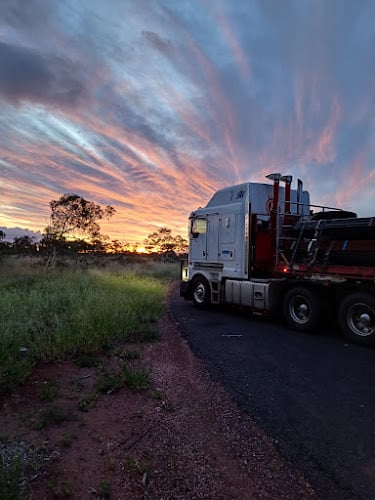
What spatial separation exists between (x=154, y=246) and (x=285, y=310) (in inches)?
1869

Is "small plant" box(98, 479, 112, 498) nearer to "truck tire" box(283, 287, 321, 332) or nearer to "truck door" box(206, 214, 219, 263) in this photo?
"truck tire" box(283, 287, 321, 332)

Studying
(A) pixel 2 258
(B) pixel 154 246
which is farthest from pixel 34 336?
(B) pixel 154 246

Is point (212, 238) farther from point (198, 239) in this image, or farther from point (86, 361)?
point (86, 361)

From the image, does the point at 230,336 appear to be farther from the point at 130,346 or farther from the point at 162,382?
the point at 162,382

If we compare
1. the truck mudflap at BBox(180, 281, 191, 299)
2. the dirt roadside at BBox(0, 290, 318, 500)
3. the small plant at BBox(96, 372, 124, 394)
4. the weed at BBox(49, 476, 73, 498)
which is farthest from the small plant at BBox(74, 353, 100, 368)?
the truck mudflap at BBox(180, 281, 191, 299)

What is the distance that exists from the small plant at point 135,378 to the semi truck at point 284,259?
4976 mm

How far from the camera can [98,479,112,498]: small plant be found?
2482 millimetres

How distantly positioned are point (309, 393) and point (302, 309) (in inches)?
172

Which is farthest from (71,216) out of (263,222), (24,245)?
(263,222)

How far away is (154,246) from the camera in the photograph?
183ft

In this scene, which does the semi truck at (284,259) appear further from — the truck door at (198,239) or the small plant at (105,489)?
the small plant at (105,489)

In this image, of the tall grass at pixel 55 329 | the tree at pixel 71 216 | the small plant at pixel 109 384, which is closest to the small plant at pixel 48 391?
the tall grass at pixel 55 329

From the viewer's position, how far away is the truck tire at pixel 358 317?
7141 mm

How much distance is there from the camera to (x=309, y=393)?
448cm
